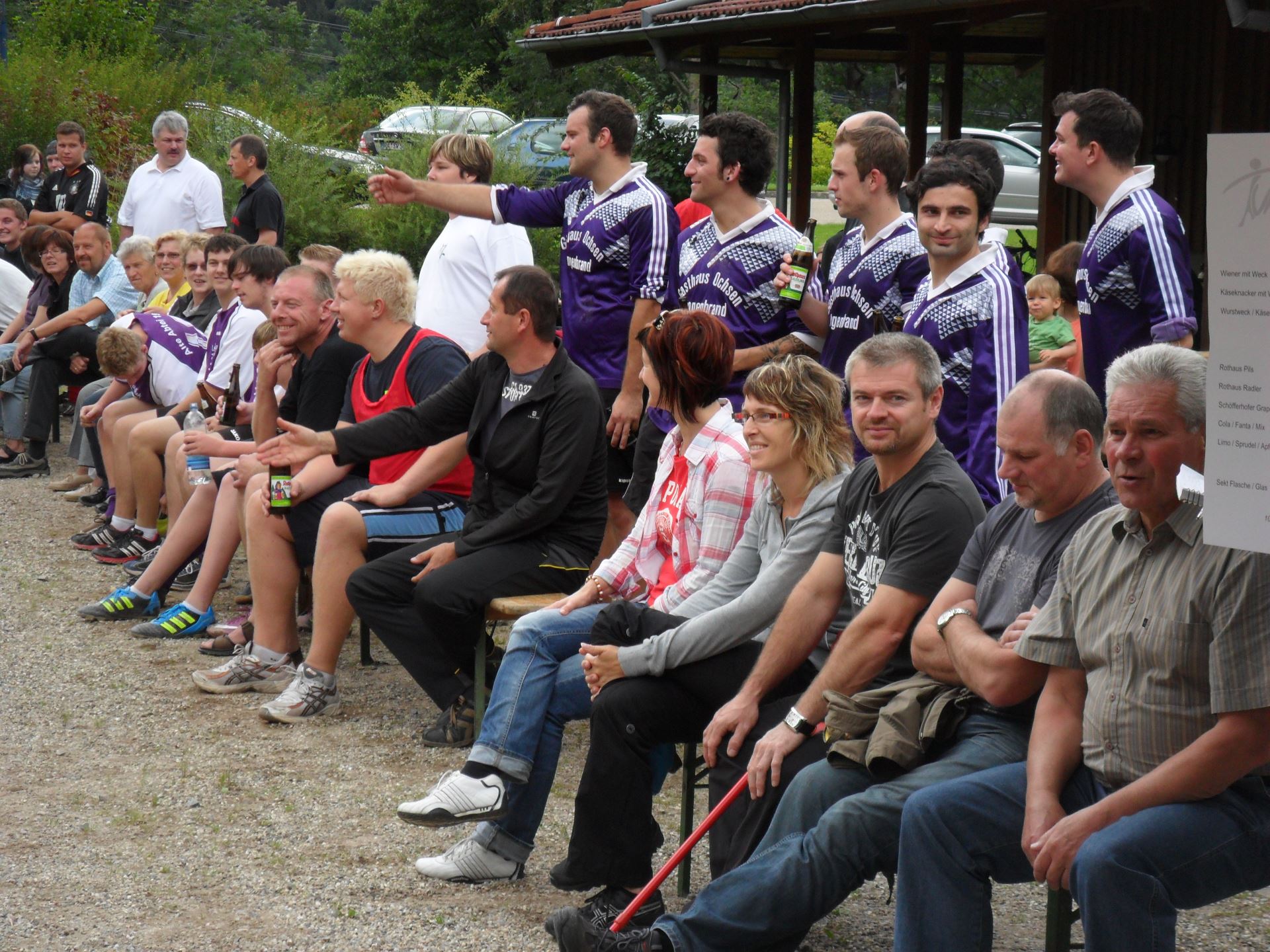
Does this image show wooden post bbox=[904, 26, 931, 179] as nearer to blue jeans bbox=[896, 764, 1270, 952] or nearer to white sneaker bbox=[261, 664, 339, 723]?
white sneaker bbox=[261, 664, 339, 723]

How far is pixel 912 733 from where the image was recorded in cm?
311

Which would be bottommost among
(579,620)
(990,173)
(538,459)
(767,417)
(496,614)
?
(496,614)

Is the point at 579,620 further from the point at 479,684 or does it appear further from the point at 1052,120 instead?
the point at 1052,120

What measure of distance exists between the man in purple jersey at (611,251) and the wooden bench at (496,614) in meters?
0.86

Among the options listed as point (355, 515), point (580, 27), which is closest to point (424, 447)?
point (355, 515)

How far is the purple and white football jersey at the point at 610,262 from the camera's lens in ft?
18.7

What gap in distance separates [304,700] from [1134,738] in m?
3.36

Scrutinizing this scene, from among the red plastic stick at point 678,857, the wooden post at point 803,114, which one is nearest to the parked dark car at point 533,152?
the wooden post at point 803,114

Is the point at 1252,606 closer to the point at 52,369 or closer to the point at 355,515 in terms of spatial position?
the point at 355,515

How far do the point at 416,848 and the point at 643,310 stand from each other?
2.37m

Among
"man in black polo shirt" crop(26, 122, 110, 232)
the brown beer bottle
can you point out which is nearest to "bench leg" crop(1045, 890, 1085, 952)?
the brown beer bottle

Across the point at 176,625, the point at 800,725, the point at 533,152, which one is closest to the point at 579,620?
→ the point at 800,725

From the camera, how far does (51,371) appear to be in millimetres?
9789

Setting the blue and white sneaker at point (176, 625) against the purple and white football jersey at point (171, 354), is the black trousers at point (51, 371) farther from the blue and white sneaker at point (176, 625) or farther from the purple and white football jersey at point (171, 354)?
the blue and white sneaker at point (176, 625)
